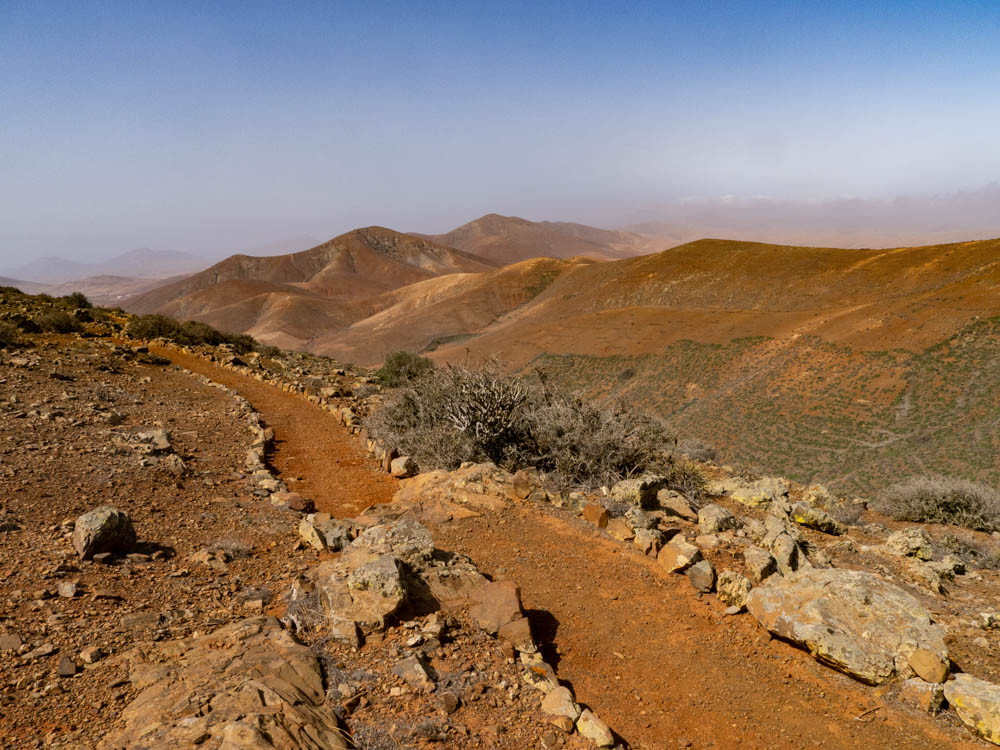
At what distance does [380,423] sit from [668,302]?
46013mm

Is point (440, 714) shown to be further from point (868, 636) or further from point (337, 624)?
point (868, 636)

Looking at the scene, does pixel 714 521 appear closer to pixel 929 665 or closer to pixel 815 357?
pixel 929 665

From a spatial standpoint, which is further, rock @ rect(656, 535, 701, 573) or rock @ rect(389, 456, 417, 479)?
rock @ rect(389, 456, 417, 479)

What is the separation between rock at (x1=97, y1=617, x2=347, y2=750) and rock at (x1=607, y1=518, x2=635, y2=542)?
353 centimetres

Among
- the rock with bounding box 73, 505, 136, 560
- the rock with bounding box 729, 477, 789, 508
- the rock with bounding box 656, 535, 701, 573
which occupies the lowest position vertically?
the rock with bounding box 729, 477, 789, 508

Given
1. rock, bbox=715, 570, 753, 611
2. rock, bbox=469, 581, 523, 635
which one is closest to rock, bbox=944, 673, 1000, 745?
rock, bbox=715, 570, 753, 611

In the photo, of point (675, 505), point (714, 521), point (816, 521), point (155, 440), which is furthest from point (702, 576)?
point (155, 440)

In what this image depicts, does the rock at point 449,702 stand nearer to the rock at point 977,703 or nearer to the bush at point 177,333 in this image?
the rock at point 977,703

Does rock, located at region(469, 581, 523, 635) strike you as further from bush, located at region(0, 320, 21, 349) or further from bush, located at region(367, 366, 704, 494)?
bush, located at region(0, 320, 21, 349)

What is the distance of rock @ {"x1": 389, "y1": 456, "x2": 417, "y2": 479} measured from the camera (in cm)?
840

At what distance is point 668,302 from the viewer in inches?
2024

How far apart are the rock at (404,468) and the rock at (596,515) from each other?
325 centimetres

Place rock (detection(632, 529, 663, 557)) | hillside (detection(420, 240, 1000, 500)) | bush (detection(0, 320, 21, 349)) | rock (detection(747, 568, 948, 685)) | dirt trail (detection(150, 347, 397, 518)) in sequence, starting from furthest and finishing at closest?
hillside (detection(420, 240, 1000, 500)) < bush (detection(0, 320, 21, 349)) < dirt trail (detection(150, 347, 397, 518)) < rock (detection(632, 529, 663, 557)) < rock (detection(747, 568, 948, 685))

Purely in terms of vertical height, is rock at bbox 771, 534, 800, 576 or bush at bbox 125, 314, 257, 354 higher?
bush at bbox 125, 314, 257, 354
